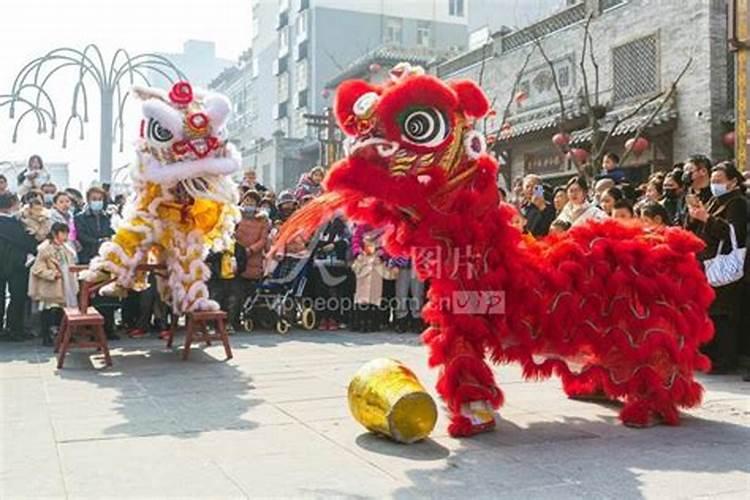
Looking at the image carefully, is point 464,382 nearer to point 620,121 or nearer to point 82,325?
point 82,325

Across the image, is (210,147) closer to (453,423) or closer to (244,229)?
(244,229)

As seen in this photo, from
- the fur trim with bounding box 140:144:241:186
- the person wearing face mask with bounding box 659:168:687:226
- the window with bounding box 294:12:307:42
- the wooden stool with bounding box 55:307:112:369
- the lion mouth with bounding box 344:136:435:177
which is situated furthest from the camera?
the window with bounding box 294:12:307:42

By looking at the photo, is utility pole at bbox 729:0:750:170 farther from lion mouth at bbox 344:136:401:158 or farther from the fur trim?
the fur trim

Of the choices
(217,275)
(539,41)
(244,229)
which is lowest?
(217,275)

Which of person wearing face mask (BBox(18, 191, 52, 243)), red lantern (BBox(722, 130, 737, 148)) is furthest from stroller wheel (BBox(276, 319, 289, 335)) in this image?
red lantern (BBox(722, 130, 737, 148))

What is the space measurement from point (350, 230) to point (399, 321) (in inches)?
48.2

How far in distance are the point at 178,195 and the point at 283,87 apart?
1320 inches

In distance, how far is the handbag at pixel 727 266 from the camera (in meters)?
5.87

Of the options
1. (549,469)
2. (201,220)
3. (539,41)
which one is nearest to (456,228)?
(549,469)

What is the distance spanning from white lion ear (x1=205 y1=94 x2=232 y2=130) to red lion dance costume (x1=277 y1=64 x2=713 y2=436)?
8.36 ft

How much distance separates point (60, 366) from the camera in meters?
6.34

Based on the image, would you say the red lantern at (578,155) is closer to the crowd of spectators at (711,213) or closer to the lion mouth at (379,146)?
the crowd of spectators at (711,213)

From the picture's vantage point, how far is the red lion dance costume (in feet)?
13.3

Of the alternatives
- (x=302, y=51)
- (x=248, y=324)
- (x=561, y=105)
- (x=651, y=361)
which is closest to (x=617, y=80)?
(x=561, y=105)
